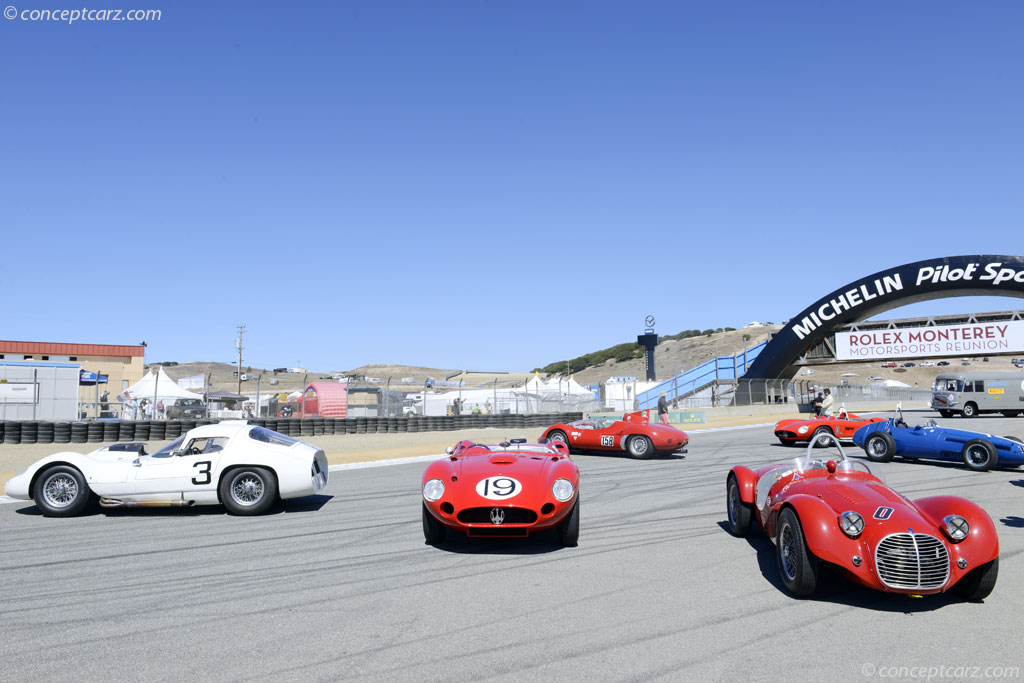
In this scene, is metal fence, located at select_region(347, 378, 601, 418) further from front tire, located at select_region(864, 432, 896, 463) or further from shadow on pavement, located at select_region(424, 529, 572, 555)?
shadow on pavement, located at select_region(424, 529, 572, 555)

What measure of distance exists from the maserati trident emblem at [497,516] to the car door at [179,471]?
13.9 feet

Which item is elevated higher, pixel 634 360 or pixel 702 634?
pixel 634 360

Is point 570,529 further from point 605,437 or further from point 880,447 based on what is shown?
point 880,447

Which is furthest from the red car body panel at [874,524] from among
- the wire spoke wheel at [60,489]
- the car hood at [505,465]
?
the wire spoke wheel at [60,489]

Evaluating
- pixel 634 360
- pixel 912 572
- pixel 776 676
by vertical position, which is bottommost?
pixel 776 676

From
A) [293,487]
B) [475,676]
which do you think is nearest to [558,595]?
[475,676]

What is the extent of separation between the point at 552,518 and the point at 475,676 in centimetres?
303

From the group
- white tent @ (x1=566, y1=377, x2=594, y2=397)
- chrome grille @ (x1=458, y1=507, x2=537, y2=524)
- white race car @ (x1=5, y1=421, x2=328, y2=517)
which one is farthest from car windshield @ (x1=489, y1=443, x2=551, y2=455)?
white tent @ (x1=566, y1=377, x2=594, y2=397)

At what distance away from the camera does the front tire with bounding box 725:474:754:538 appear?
7492mm

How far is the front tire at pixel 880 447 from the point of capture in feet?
48.5

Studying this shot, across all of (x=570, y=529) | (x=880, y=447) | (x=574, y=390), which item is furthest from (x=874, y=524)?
(x=574, y=390)

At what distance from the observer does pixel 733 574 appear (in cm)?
614

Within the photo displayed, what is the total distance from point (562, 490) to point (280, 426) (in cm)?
1914

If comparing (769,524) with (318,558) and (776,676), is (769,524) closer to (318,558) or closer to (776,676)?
(776,676)
